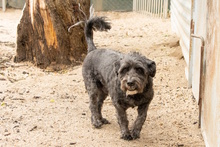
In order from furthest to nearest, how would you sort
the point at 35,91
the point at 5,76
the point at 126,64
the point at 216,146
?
1. the point at 5,76
2. the point at 35,91
3. the point at 126,64
4. the point at 216,146

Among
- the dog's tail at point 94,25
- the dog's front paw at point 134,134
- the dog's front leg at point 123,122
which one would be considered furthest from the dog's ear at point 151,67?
the dog's tail at point 94,25

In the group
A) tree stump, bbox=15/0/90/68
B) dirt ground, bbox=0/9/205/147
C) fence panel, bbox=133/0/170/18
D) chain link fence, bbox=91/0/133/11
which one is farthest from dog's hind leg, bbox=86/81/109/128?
chain link fence, bbox=91/0/133/11

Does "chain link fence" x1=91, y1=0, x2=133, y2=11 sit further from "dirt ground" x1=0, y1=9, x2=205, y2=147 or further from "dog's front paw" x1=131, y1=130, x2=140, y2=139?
"dog's front paw" x1=131, y1=130, x2=140, y2=139

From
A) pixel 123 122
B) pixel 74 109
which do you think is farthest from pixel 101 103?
pixel 123 122

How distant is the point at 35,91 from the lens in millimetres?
7535

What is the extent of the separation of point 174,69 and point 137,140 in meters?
3.29

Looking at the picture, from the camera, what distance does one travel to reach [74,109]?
666cm

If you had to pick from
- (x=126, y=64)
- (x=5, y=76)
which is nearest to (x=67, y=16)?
(x=5, y=76)

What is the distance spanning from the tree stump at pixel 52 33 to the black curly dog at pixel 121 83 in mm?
2700

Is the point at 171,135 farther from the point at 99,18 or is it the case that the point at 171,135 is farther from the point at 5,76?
the point at 5,76

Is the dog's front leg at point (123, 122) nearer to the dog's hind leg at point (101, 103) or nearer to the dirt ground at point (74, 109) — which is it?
the dirt ground at point (74, 109)

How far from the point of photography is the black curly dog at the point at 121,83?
5.02 meters

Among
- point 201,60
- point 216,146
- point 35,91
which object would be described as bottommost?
point 35,91

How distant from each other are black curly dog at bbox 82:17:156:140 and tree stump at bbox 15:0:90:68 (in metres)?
2.70
